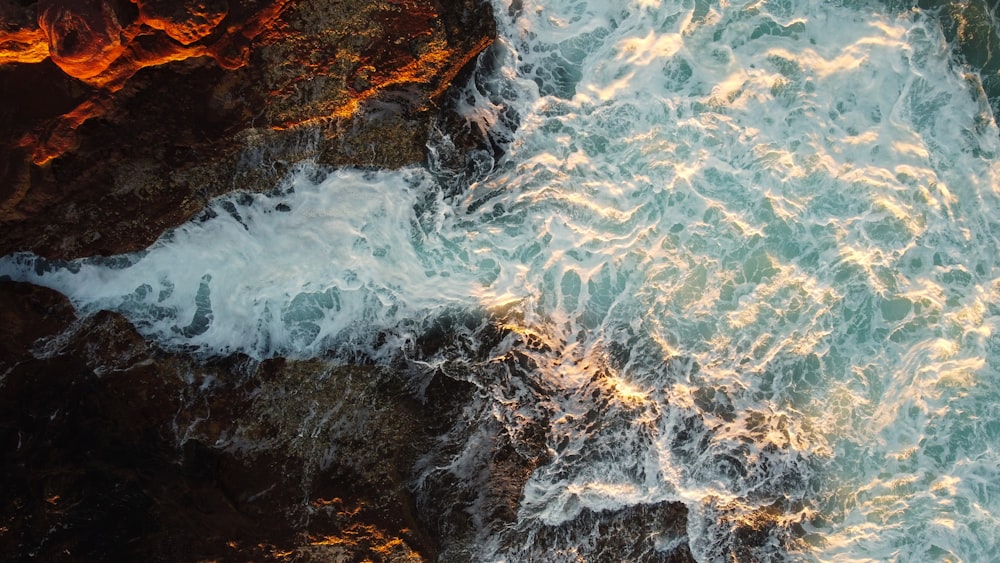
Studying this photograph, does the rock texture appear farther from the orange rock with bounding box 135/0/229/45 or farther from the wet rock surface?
the wet rock surface

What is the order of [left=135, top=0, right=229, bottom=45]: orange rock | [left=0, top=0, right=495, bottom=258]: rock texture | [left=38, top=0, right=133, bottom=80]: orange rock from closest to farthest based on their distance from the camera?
[left=38, top=0, right=133, bottom=80]: orange rock → [left=135, top=0, right=229, bottom=45]: orange rock → [left=0, top=0, right=495, bottom=258]: rock texture

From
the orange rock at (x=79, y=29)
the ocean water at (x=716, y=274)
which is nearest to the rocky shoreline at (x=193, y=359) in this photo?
the orange rock at (x=79, y=29)

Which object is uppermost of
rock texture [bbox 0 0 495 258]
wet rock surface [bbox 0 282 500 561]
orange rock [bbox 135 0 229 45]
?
orange rock [bbox 135 0 229 45]

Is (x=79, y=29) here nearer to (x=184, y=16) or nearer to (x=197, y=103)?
(x=184, y=16)

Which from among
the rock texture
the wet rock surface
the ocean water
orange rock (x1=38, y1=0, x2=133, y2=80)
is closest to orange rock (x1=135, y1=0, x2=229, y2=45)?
the rock texture

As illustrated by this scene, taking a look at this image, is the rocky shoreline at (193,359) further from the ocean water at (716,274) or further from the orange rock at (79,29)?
the ocean water at (716,274)
